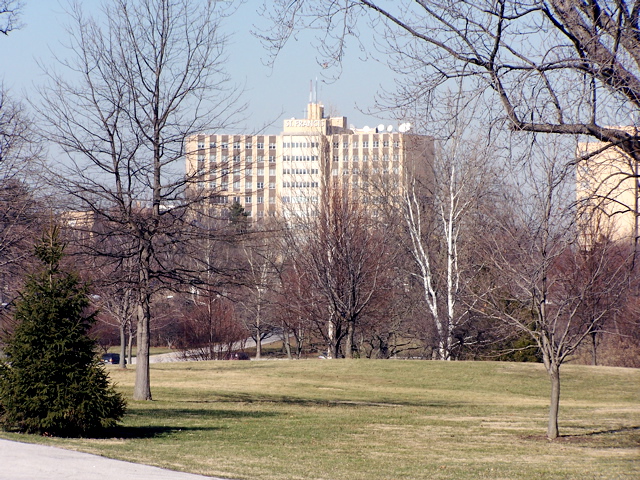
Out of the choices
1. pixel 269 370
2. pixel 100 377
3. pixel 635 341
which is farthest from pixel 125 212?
pixel 635 341

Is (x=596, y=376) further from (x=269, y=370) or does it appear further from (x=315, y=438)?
(x=315, y=438)

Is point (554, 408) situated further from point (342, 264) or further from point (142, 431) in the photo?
point (342, 264)

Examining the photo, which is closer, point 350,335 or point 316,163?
point 350,335

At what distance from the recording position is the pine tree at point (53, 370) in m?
10.6

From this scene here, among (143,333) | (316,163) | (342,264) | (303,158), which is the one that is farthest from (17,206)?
(303,158)

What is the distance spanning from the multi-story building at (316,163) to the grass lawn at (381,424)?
450 centimetres

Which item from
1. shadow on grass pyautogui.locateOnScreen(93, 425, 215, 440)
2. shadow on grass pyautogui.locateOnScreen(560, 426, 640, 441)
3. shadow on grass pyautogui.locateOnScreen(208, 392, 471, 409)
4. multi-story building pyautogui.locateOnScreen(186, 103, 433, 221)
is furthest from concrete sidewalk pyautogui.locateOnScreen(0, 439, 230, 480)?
shadow on grass pyautogui.locateOnScreen(208, 392, 471, 409)

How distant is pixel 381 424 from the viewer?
51.1ft

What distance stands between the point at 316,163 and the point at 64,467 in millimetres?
47635

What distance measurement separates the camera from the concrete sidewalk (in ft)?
23.8

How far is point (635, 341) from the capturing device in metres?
38.2

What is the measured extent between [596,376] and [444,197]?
42.9 feet

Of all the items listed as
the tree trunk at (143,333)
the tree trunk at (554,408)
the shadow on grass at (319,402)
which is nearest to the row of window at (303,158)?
the shadow on grass at (319,402)

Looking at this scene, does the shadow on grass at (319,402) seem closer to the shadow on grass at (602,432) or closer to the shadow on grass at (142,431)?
the shadow on grass at (602,432)
